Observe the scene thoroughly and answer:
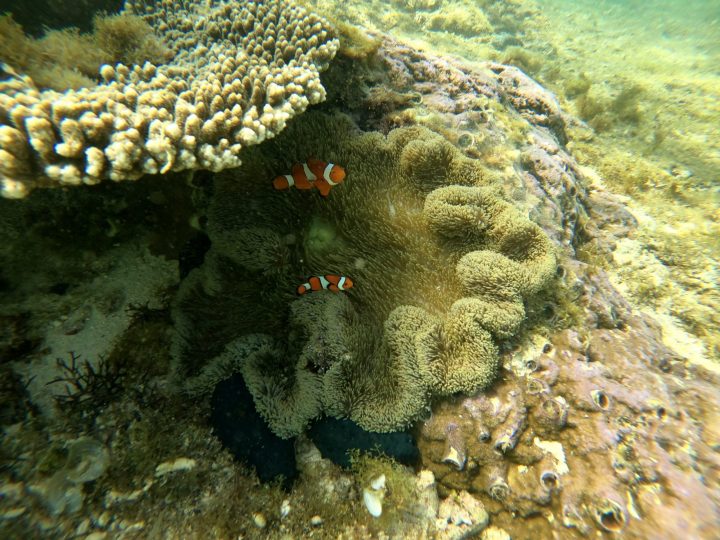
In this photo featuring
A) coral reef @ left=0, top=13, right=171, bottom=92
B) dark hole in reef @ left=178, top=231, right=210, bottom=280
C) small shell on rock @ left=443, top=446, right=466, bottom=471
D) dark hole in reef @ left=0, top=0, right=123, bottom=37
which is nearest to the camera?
coral reef @ left=0, top=13, right=171, bottom=92

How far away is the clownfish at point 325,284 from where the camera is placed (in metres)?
2.50

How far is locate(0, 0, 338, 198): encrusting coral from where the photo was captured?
64.7 inches

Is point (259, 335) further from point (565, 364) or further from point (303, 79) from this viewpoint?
point (565, 364)

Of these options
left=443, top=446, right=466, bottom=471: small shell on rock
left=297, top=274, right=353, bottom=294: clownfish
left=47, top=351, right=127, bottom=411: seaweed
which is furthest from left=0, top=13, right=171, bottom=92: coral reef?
left=443, top=446, right=466, bottom=471: small shell on rock

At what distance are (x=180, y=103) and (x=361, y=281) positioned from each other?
1.56 meters

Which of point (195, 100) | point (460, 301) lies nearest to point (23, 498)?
point (195, 100)

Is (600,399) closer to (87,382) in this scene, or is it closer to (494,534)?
(494,534)

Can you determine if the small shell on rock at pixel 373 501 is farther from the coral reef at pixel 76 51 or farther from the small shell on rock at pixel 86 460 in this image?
the coral reef at pixel 76 51

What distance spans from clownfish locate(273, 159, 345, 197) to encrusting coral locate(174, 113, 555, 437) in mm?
128

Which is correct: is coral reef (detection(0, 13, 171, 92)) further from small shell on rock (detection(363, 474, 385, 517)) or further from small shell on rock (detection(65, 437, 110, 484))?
small shell on rock (detection(363, 474, 385, 517))

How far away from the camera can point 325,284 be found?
99.3 inches

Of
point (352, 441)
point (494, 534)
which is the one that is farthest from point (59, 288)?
point (494, 534)

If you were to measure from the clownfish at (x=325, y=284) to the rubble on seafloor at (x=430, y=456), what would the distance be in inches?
39.4

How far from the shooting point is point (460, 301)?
2.38 metres
